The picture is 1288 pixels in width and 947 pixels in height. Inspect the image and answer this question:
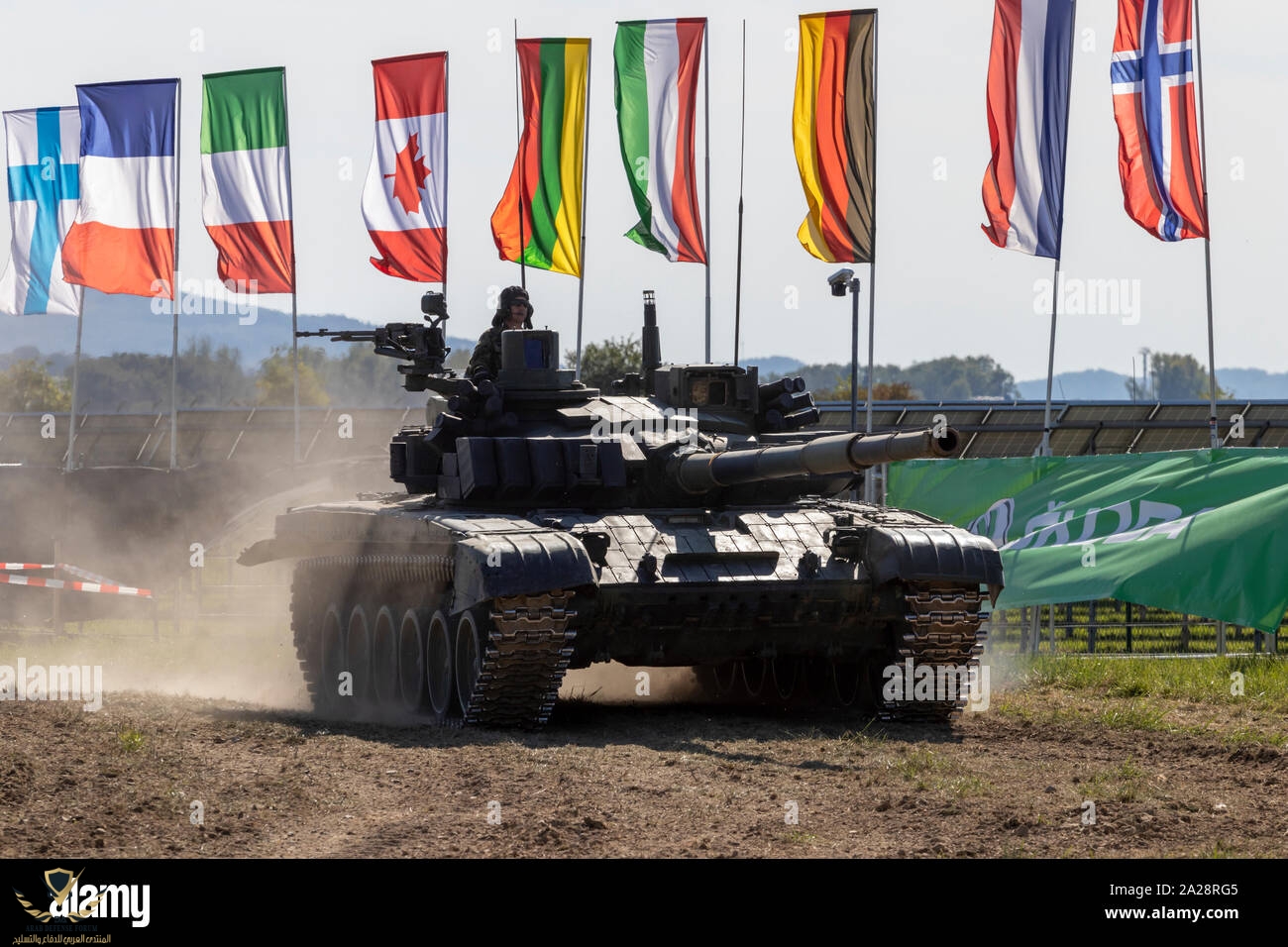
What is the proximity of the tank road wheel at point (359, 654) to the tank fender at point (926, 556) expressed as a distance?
558 cm

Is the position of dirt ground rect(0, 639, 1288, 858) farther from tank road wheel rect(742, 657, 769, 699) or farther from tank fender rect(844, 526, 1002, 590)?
tank road wheel rect(742, 657, 769, 699)

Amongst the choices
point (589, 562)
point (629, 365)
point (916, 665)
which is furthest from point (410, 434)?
point (629, 365)

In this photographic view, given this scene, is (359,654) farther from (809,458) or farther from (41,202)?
(41,202)

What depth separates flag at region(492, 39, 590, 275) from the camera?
25.4m

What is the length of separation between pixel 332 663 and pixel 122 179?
1349 centimetres

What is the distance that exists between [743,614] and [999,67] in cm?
1107

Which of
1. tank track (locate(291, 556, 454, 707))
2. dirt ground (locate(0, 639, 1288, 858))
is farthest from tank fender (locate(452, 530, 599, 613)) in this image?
dirt ground (locate(0, 639, 1288, 858))

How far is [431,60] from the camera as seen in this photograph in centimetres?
2697

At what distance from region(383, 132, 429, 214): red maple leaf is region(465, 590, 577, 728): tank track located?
14745 millimetres

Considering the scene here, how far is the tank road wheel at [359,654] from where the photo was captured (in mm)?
17219

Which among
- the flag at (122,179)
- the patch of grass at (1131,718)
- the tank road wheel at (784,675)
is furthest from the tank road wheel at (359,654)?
the flag at (122,179)

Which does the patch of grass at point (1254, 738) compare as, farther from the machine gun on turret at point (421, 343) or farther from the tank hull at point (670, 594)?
the machine gun on turret at point (421, 343)

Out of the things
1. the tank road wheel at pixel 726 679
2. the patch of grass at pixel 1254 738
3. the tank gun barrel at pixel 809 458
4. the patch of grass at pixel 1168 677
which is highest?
the tank gun barrel at pixel 809 458

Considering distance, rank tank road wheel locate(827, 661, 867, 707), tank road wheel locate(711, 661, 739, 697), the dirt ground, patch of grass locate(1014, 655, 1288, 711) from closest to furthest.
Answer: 1. the dirt ground
2. tank road wheel locate(827, 661, 867, 707)
3. patch of grass locate(1014, 655, 1288, 711)
4. tank road wheel locate(711, 661, 739, 697)
